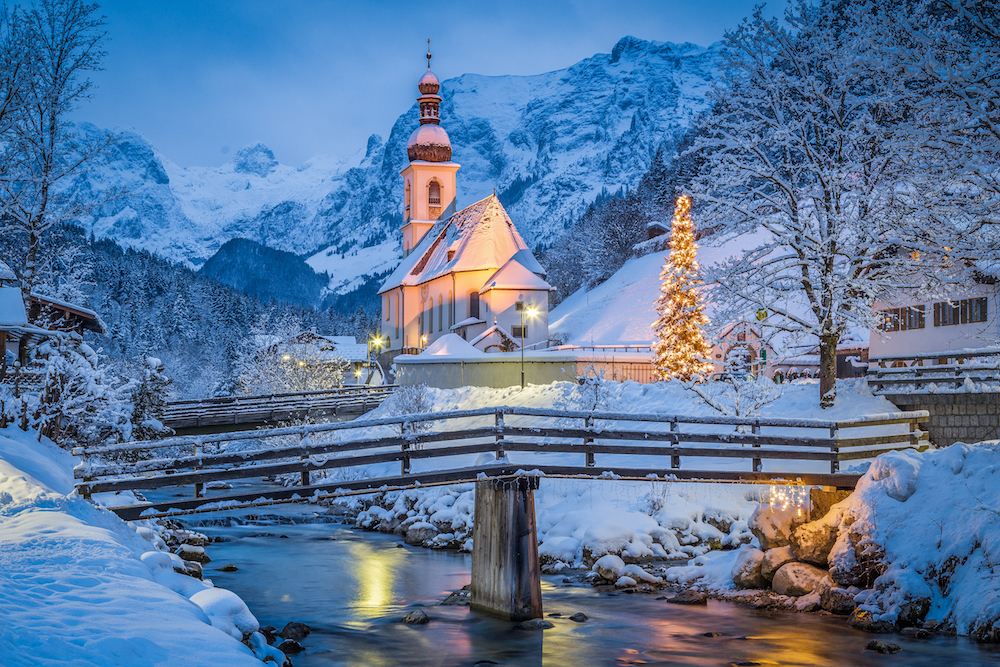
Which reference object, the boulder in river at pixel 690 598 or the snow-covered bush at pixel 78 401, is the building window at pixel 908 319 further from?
the snow-covered bush at pixel 78 401

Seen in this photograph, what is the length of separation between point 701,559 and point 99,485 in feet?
45.1

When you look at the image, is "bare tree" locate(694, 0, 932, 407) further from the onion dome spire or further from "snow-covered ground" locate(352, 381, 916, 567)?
the onion dome spire

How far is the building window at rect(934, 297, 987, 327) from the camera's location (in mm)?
30969

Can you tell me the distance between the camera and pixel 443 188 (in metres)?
87.1

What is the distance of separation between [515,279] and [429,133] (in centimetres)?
3030

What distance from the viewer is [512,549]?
15.7m

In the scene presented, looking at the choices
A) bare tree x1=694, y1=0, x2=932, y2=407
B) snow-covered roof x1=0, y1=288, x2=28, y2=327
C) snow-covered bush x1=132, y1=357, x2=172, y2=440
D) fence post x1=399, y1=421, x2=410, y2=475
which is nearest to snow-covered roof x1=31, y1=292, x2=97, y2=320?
snow-covered bush x1=132, y1=357, x2=172, y2=440

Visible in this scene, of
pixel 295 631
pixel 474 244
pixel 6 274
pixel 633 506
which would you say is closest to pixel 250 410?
pixel 6 274

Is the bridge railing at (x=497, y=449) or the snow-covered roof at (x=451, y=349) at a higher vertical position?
the snow-covered roof at (x=451, y=349)

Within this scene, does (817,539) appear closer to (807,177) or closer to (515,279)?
(807,177)

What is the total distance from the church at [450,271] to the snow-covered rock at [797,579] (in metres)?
33.4

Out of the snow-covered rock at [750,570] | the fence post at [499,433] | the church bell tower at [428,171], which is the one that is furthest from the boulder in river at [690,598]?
the church bell tower at [428,171]

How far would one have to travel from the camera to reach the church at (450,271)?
61.4 m

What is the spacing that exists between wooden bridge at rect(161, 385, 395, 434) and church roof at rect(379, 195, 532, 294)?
927 inches
